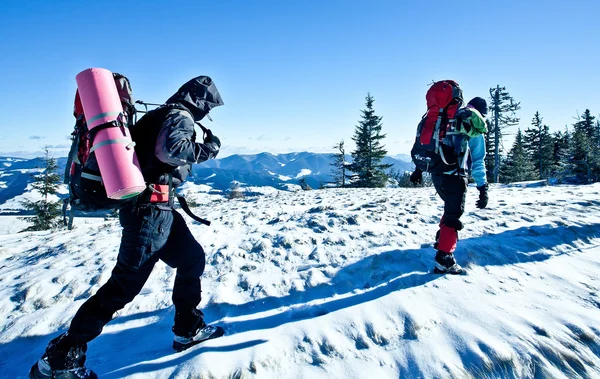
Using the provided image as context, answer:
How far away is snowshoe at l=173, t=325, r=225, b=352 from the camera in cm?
292

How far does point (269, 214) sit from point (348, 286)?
4020mm

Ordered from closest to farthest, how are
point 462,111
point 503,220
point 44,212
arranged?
point 462,111
point 503,220
point 44,212

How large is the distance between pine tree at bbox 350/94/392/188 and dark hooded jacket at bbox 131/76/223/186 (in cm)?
3108

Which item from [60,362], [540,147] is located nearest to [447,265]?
[60,362]

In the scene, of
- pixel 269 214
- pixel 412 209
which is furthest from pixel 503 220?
pixel 269 214

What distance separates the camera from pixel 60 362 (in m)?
2.41

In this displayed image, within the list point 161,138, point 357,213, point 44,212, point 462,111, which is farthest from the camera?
point 44,212

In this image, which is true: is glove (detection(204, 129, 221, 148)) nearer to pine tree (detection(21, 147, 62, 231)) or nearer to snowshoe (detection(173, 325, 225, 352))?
snowshoe (detection(173, 325, 225, 352))

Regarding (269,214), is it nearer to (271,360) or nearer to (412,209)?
(412,209)

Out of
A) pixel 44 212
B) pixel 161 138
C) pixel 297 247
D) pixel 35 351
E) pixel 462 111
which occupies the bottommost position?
pixel 44 212

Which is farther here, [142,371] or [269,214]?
[269,214]

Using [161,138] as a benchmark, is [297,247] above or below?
below

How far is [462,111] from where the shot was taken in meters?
3.89

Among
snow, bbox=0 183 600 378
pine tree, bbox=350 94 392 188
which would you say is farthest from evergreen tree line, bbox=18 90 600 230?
snow, bbox=0 183 600 378
